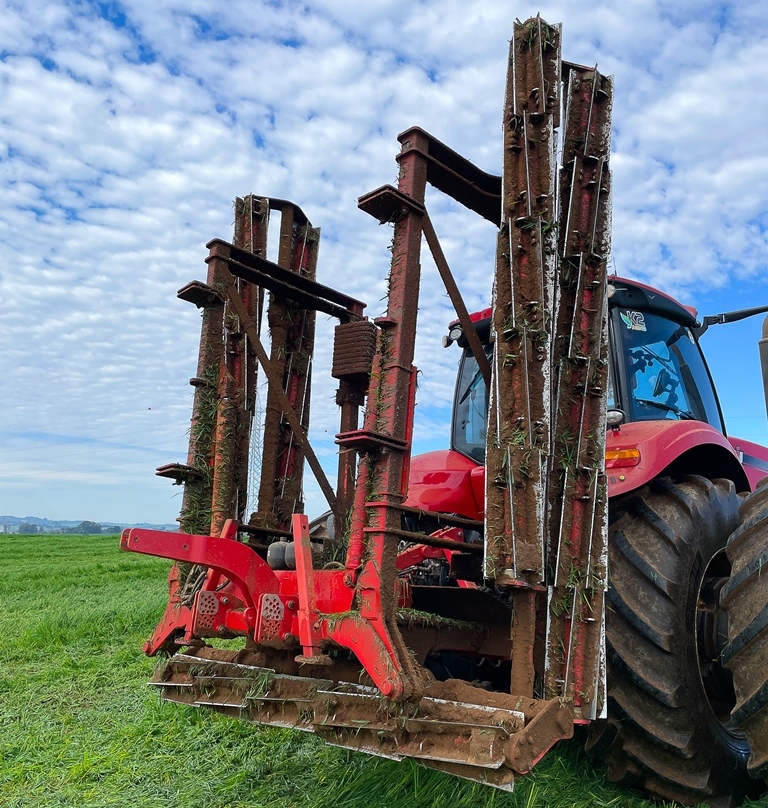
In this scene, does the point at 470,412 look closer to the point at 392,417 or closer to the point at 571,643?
the point at 392,417

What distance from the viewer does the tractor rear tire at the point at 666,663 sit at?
3.31 metres

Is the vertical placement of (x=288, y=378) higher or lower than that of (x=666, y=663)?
higher

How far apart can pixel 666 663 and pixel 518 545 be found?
986mm

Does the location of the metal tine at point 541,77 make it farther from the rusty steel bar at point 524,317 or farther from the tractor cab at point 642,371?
the tractor cab at point 642,371

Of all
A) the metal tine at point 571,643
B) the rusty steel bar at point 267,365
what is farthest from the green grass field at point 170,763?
the rusty steel bar at point 267,365

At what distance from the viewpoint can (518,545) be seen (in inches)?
114

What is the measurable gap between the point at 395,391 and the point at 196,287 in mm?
1482

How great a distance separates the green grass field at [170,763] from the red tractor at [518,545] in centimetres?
41

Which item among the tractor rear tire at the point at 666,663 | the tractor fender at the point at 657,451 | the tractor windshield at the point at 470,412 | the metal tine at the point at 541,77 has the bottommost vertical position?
the tractor rear tire at the point at 666,663

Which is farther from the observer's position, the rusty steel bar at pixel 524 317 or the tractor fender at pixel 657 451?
the tractor fender at pixel 657 451

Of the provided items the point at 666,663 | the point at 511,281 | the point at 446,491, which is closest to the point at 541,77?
the point at 511,281

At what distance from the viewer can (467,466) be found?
4387 millimetres

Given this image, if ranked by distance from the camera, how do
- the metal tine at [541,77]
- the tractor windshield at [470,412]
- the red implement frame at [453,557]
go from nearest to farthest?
the red implement frame at [453,557] → the metal tine at [541,77] → the tractor windshield at [470,412]

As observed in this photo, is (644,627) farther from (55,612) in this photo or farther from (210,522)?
(55,612)
